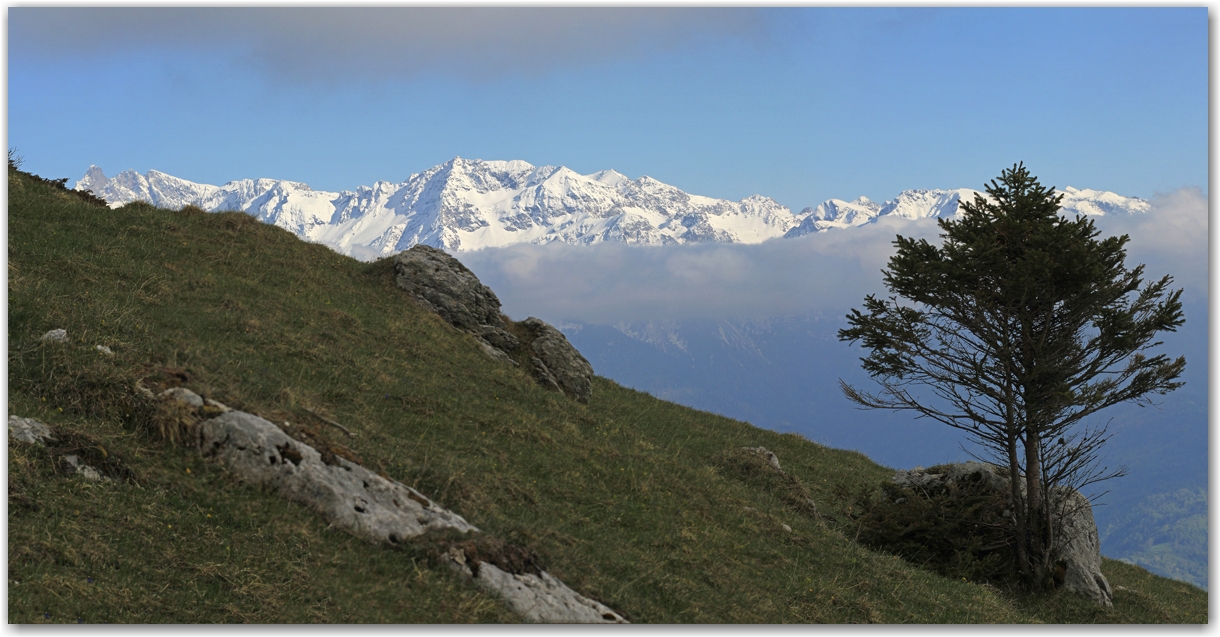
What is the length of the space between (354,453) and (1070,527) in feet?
65.6

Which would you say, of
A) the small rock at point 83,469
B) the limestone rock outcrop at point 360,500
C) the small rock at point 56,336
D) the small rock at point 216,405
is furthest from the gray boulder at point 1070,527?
the small rock at point 56,336

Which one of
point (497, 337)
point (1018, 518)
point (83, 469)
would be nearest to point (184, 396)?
point (83, 469)

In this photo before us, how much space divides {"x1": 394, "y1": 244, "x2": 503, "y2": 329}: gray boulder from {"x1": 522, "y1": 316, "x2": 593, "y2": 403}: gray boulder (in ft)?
6.00

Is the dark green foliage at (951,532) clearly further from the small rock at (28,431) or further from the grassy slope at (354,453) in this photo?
the small rock at (28,431)

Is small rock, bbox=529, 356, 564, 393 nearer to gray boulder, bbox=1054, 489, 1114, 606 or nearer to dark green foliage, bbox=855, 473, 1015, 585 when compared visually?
dark green foliage, bbox=855, 473, 1015, 585

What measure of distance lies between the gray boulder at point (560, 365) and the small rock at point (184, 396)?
14677 millimetres

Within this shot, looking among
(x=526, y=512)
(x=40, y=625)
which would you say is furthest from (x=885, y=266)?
(x=40, y=625)

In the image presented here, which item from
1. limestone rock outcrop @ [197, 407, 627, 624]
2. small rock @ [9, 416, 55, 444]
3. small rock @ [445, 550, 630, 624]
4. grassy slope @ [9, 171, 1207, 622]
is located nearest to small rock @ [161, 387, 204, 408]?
limestone rock outcrop @ [197, 407, 627, 624]

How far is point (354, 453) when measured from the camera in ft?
44.5

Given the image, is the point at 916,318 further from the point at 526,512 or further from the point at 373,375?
the point at 373,375

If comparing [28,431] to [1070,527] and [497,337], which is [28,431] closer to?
[497,337]

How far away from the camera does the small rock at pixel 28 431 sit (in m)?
11.2

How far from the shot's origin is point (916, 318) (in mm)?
23031

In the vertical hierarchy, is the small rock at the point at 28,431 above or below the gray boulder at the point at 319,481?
above
